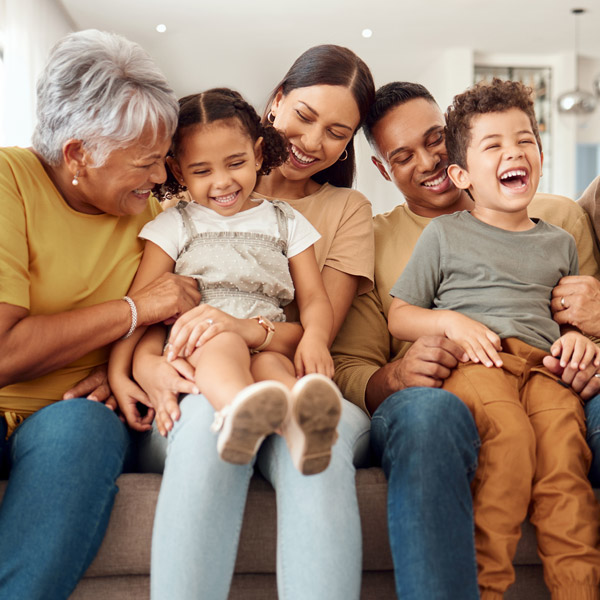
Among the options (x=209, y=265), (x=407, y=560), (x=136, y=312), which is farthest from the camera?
(x=209, y=265)

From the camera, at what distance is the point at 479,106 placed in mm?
1625

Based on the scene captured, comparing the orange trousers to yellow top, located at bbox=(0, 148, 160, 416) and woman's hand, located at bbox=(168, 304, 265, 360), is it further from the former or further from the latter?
yellow top, located at bbox=(0, 148, 160, 416)

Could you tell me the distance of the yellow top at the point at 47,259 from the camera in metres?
1.29

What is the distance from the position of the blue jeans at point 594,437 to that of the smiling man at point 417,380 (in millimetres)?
59

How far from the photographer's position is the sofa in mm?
1240

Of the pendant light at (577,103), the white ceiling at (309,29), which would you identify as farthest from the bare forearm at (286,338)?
the pendant light at (577,103)

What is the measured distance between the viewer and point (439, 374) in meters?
1.42

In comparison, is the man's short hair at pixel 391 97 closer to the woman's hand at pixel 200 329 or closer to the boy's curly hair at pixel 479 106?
the boy's curly hair at pixel 479 106

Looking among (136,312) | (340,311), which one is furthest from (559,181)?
(136,312)

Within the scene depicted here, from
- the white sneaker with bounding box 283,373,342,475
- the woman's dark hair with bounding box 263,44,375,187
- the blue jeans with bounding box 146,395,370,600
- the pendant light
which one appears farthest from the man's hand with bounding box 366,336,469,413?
the pendant light

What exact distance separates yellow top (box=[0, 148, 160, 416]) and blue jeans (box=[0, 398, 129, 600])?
0.11 meters

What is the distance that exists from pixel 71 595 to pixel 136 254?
0.71 meters

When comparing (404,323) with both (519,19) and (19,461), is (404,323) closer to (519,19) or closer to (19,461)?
(19,461)

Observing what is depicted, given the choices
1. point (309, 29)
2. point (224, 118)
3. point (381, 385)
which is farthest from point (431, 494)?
point (309, 29)
